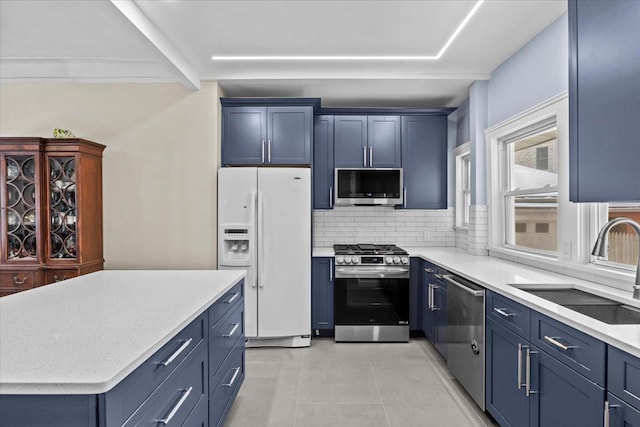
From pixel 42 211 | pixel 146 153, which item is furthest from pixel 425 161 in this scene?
pixel 42 211

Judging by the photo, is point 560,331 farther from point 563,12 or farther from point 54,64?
point 54,64

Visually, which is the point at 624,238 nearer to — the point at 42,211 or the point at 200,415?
the point at 200,415

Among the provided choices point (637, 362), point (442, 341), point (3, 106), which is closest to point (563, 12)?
point (637, 362)

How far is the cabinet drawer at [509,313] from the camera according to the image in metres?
1.88

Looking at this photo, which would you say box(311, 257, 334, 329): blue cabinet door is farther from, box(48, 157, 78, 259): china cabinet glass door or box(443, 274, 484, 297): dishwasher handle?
box(48, 157, 78, 259): china cabinet glass door

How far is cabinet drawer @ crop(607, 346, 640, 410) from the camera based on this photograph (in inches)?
47.8

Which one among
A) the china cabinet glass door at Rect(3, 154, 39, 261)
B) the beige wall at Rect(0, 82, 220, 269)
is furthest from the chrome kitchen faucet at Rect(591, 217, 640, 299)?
the china cabinet glass door at Rect(3, 154, 39, 261)

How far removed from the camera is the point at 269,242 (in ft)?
11.9

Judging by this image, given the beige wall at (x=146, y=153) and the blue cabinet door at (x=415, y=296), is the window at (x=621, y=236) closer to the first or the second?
the blue cabinet door at (x=415, y=296)

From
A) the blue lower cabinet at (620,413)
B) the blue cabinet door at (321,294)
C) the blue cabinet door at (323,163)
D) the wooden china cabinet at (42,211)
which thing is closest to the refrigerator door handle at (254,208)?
the blue cabinet door at (321,294)

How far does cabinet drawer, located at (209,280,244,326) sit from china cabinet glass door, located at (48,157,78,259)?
1.93 m

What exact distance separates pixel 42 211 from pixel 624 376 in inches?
166

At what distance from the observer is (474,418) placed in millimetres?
2408

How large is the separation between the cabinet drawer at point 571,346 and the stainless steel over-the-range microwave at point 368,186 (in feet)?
7.90
